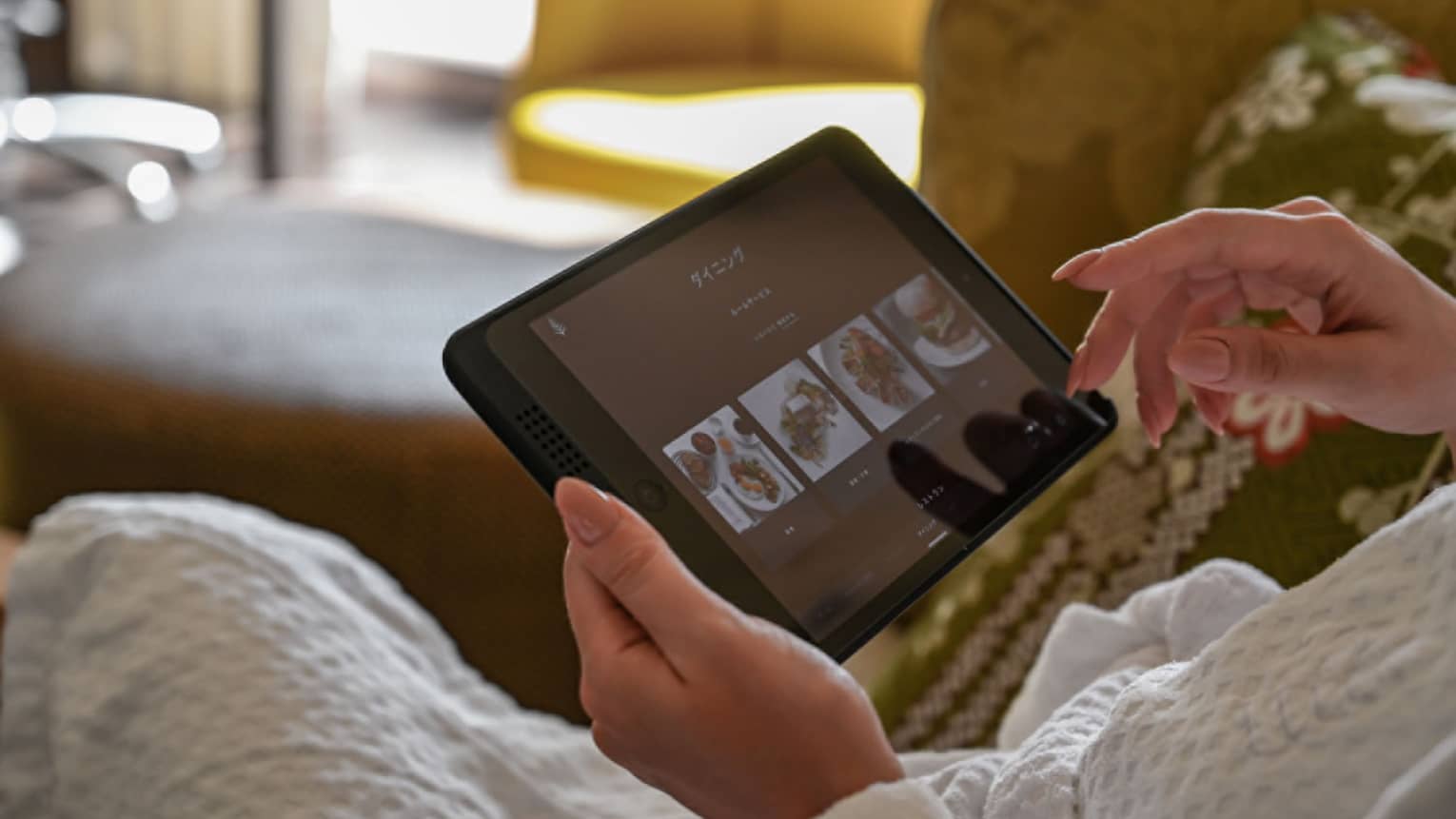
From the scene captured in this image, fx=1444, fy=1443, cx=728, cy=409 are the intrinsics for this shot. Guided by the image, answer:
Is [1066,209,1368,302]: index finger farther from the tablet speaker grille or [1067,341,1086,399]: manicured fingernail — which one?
the tablet speaker grille

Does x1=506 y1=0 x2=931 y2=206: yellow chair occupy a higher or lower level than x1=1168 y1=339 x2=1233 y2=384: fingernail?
higher

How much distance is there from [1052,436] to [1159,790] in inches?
10.1

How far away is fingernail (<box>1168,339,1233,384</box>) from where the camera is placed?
0.58 m

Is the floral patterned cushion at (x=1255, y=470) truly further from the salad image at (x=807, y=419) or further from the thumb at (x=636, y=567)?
the thumb at (x=636, y=567)

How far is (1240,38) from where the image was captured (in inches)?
37.6

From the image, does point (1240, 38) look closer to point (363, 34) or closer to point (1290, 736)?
point (1290, 736)

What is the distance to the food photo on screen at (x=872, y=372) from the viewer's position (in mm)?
639

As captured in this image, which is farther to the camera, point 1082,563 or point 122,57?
point 122,57

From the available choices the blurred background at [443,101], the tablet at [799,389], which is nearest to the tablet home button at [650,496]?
the tablet at [799,389]

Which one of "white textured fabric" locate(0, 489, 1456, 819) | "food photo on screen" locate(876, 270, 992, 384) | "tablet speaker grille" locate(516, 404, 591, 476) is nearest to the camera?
"white textured fabric" locate(0, 489, 1456, 819)

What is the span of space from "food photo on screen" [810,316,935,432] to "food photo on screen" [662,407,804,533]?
0.06 m

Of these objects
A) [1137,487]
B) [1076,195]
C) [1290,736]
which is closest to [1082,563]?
[1137,487]

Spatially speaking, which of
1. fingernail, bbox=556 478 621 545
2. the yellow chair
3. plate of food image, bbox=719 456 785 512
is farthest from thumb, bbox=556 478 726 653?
the yellow chair

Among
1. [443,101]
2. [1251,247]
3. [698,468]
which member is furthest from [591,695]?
[443,101]
